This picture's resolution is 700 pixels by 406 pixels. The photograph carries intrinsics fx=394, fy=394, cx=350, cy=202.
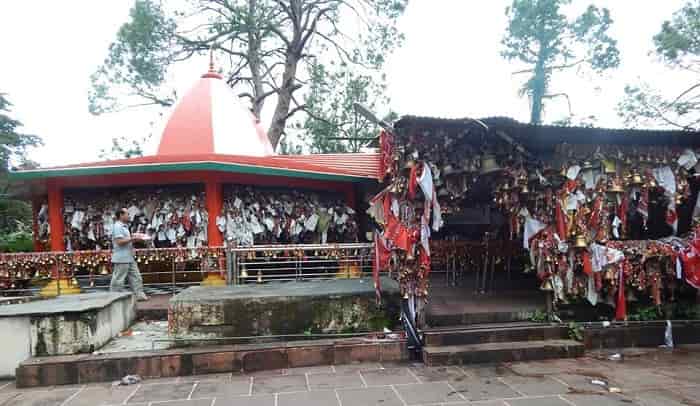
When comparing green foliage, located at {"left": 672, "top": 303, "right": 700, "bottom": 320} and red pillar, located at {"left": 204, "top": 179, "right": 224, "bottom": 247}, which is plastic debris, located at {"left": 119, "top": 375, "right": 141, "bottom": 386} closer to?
red pillar, located at {"left": 204, "top": 179, "right": 224, "bottom": 247}

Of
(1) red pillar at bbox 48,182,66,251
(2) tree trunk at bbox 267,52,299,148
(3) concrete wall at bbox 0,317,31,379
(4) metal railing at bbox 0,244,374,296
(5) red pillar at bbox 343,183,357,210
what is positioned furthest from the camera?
(2) tree trunk at bbox 267,52,299,148

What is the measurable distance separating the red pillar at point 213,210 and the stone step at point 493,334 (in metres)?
4.82

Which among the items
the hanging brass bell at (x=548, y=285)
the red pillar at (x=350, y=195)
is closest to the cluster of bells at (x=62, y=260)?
the red pillar at (x=350, y=195)

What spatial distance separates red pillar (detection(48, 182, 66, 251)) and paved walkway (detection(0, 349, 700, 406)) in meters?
4.53

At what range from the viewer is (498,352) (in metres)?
4.69

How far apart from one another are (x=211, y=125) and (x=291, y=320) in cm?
702

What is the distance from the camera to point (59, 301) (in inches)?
209

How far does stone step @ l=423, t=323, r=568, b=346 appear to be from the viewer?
485 cm

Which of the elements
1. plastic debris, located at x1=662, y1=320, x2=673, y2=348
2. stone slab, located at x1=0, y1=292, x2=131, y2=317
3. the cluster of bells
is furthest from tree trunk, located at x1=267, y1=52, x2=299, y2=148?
plastic debris, located at x1=662, y1=320, x2=673, y2=348

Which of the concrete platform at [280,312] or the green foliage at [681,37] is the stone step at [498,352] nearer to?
the concrete platform at [280,312]

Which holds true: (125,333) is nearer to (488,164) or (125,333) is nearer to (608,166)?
(488,164)

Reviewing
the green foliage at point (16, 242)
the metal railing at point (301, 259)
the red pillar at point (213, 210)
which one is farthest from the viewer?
the green foliage at point (16, 242)

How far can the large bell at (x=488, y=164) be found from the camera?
514 cm

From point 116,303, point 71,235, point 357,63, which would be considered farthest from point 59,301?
point 357,63
